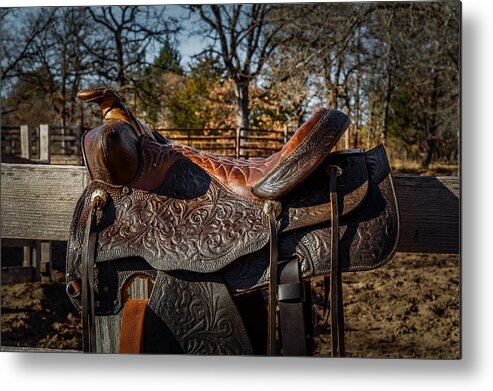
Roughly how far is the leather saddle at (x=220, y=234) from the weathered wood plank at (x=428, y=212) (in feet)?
0.63

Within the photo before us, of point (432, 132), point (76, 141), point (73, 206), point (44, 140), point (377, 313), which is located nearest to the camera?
point (73, 206)

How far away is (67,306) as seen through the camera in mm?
4488

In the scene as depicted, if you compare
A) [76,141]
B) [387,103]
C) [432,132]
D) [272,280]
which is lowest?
[272,280]

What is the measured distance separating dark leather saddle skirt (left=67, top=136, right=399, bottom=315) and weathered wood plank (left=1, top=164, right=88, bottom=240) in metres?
0.31

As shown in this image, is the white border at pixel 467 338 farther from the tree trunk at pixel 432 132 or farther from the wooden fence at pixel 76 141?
the wooden fence at pixel 76 141

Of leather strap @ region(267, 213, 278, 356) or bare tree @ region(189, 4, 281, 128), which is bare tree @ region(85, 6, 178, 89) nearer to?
bare tree @ region(189, 4, 281, 128)

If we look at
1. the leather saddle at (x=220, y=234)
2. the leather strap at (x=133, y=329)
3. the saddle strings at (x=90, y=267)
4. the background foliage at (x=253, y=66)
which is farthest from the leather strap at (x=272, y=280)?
the background foliage at (x=253, y=66)

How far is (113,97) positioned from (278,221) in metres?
0.50

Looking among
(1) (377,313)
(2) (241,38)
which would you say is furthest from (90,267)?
(2) (241,38)

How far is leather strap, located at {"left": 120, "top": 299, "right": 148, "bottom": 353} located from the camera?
127cm

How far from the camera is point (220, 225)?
1283 millimetres

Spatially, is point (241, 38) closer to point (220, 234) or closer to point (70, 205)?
point (70, 205)

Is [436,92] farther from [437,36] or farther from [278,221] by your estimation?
[278,221]

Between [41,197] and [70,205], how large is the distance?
95 mm
